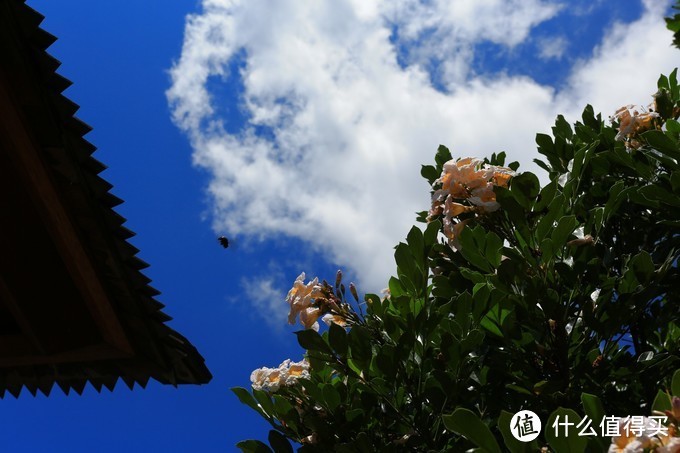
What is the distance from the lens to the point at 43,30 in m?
2.80

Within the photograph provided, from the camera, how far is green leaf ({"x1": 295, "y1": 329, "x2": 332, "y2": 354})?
8.88 ft

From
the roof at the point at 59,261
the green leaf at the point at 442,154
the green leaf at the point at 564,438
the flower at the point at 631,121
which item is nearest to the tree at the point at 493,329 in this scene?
the flower at the point at 631,121

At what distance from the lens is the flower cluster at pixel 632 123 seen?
11.0 ft

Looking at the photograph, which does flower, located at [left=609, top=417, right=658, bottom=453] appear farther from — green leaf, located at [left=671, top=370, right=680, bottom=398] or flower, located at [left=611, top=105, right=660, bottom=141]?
flower, located at [left=611, top=105, right=660, bottom=141]

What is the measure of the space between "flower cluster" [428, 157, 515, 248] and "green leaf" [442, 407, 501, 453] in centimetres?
100

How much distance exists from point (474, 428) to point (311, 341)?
104cm

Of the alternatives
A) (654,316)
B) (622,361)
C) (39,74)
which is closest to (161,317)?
(39,74)

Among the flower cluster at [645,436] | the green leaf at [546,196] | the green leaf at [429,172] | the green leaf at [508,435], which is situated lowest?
the flower cluster at [645,436]

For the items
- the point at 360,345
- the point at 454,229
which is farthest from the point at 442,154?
the point at 360,345

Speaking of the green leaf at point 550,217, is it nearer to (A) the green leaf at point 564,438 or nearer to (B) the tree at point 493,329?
(B) the tree at point 493,329

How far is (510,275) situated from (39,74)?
7.25 ft

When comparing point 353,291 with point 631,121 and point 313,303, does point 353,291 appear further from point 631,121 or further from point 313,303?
point 631,121

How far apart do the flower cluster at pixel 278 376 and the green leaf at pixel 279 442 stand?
22cm

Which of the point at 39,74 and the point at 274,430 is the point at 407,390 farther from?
the point at 39,74
